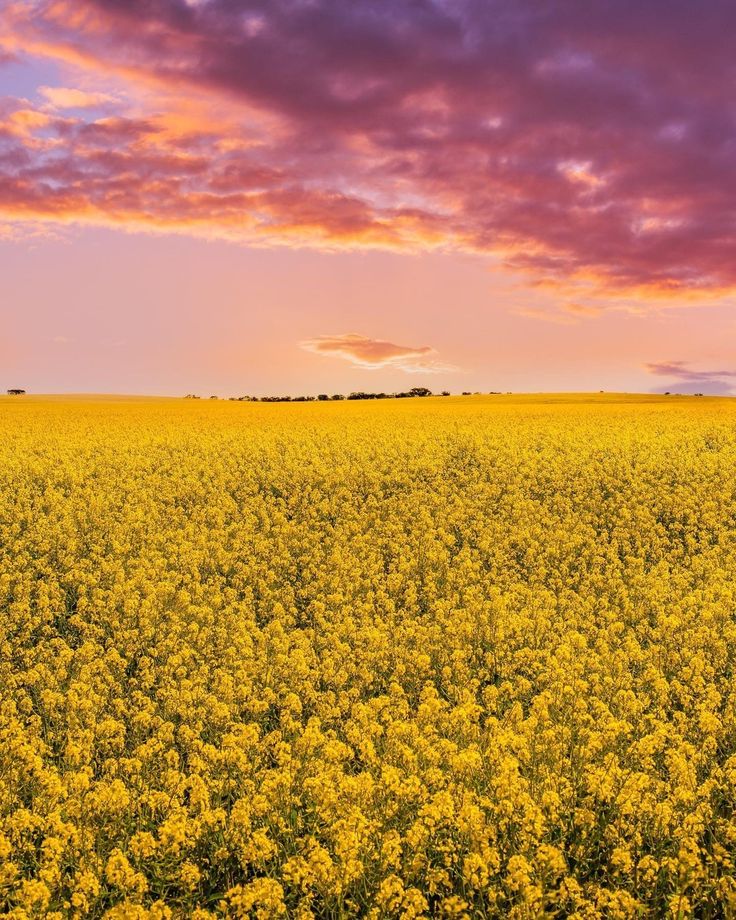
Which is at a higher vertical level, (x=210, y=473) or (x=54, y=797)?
(x=210, y=473)

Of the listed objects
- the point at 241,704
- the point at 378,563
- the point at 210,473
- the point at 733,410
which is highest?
the point at 733,410

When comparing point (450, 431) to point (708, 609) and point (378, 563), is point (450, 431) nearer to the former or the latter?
point (378, 563)

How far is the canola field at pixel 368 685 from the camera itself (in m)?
6.25

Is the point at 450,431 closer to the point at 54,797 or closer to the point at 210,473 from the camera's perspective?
the point at 210,473

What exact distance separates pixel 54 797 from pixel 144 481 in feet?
46.0

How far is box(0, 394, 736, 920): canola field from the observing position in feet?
20.5

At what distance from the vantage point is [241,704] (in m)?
9.78

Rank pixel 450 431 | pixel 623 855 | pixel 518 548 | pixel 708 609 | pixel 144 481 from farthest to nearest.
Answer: pixel 450 431 < pixel 144 481 < pixel 518 548 < pixel 708 609 < pixel 623 855

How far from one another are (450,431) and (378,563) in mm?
14674

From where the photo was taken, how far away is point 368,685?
10.4 metres

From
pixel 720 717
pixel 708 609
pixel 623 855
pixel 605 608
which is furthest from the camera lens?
pixel 605 608

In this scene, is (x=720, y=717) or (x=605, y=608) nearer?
(x=720, y=717)

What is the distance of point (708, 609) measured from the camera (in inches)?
488

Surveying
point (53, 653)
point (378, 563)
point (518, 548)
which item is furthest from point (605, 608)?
point (53, 653)
